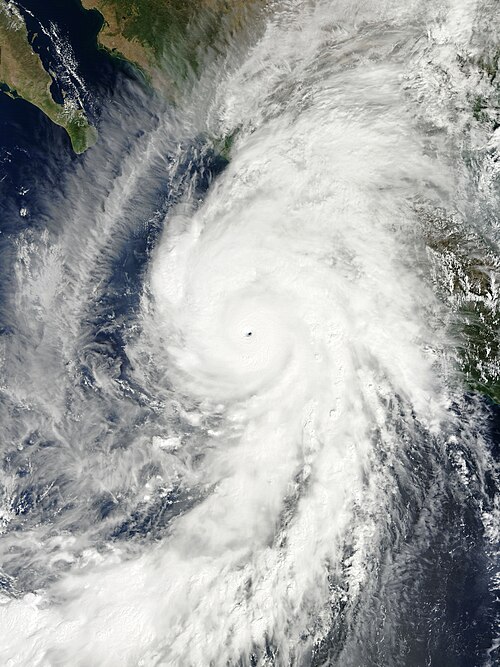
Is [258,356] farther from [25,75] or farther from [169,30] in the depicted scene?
[25,75]

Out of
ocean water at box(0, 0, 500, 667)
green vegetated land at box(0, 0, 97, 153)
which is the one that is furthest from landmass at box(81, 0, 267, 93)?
green vegetated land at box(0, 0, 97, 153)

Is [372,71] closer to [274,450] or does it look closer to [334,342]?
[334,342]

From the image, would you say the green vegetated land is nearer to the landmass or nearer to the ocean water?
the ocean water

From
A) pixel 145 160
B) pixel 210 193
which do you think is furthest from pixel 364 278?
pixel 145 160

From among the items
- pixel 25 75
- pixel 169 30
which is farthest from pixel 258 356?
pixel 25 75

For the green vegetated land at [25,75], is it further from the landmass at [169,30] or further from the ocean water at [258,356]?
the landmass at [169,30]

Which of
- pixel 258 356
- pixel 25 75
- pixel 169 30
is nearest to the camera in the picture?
pixel 169 30
